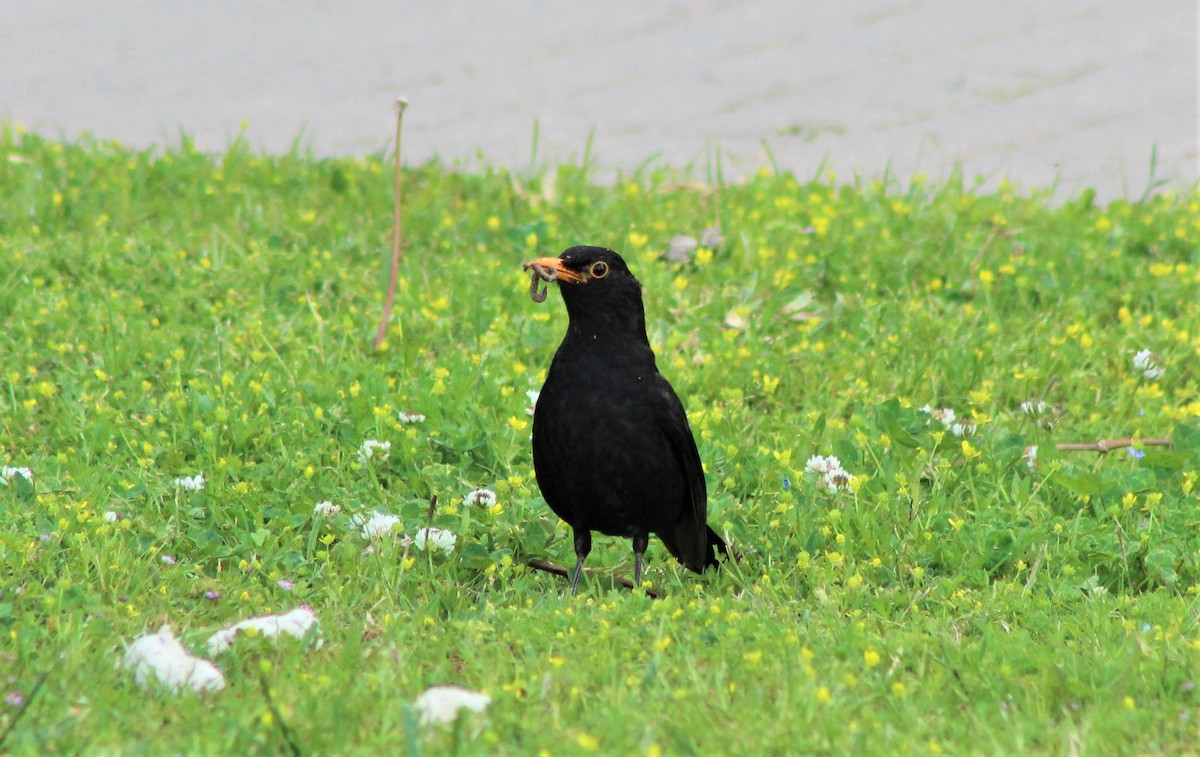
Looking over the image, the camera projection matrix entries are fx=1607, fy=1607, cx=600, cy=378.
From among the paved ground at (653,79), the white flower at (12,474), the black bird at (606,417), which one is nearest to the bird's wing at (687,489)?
the black bird at (606,417)

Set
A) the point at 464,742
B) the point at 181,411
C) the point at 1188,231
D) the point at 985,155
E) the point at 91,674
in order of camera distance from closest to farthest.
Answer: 1. the point at 464,742
2. the point at 91,674
3. the point at 181,411
4. the point at 1188,231
5. the point at 985,155

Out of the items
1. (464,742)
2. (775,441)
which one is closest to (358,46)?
(775,441)

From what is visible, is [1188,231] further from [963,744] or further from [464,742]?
[464,742]

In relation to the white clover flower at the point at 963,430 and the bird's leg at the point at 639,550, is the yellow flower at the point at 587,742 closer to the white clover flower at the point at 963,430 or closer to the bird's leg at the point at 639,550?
the bird's leg at the point at 639,550

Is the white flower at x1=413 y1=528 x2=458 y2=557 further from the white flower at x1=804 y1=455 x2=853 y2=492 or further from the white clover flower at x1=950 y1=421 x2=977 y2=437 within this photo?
the white clover flower at x1=950 y1=421 x2=977 y2=437

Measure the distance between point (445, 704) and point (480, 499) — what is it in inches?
64.6

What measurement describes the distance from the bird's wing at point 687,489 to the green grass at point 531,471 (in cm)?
13

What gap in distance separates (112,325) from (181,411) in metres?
0.82

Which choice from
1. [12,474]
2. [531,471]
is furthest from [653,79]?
[12,474]

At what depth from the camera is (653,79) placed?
939 centimetres

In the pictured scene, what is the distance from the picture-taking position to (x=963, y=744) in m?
3.45

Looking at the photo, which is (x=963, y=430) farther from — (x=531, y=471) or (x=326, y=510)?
(x=326, y=510)

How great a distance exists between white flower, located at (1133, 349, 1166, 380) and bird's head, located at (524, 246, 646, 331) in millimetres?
2467

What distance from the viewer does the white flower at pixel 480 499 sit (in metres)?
5.01
